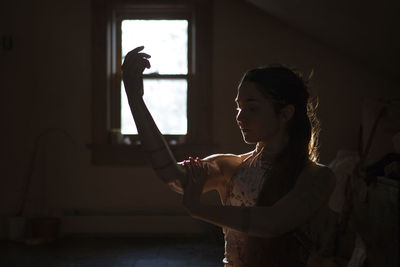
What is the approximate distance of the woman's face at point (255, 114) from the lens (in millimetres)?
1130

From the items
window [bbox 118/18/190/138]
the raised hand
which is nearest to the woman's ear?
the raised hand

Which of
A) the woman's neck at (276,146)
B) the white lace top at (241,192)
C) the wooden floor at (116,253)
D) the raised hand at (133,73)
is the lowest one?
the wooden floor at (116,253)

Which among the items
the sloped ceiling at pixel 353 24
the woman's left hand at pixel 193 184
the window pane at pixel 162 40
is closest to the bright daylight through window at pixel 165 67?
the window pane at pixel 162 40

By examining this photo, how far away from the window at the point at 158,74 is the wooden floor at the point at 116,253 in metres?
0.78

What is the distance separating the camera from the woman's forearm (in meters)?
1.08

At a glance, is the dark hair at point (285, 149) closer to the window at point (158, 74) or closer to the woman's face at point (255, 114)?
the woman's face at point (255, 114)

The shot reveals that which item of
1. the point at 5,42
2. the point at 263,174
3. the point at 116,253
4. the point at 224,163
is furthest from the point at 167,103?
the point at 263,174

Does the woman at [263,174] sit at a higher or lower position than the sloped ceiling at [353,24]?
lower

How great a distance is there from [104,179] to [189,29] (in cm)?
168

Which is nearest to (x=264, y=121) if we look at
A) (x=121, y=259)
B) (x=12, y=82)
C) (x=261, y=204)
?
(x=261, y=204)

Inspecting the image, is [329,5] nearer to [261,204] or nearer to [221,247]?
[221,247]

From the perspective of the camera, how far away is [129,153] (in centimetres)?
449

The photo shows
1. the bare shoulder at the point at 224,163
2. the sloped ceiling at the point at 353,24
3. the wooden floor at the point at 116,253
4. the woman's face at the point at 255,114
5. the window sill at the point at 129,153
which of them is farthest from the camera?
the window sill at the point at 129,153

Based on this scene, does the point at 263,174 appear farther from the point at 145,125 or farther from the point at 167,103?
the point at 167,103
